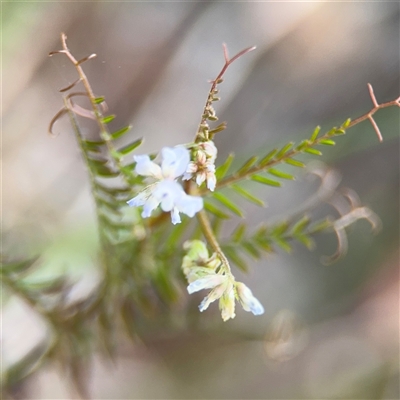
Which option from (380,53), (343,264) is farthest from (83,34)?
(343,264)

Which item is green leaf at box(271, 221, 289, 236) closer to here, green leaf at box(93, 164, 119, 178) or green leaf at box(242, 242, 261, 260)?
green leaf at box(242, 242, 261, 260)

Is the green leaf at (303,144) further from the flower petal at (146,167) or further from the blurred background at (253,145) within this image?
the blurred background at (253,145)

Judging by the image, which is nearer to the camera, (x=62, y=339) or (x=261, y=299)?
(x=62, y=339)

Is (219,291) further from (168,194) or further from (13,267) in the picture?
(13,267)

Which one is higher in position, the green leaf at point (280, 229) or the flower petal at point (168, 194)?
the flower petal at point (168, 194)

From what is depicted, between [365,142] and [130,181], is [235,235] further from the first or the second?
[365,142]

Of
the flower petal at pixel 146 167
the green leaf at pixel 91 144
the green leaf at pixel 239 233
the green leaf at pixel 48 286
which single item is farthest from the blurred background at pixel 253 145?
the flower petal at pixel 146 167

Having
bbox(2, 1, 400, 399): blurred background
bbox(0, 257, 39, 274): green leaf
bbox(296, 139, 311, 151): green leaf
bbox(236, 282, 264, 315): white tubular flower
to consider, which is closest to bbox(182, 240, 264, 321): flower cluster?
bbox(236, 282, 264, 315): white tubular flower
